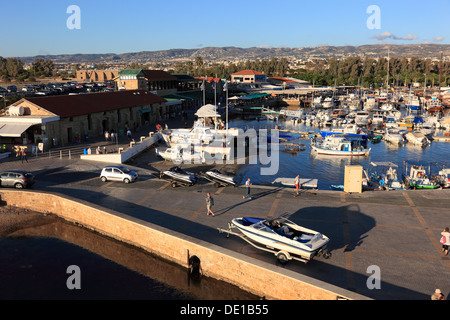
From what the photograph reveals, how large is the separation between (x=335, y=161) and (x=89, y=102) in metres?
30.2

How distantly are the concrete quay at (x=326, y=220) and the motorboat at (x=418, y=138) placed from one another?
3185cm

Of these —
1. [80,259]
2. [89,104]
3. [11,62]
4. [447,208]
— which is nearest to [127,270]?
[80,259]

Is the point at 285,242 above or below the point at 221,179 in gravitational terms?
below

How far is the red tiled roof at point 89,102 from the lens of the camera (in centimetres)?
4151

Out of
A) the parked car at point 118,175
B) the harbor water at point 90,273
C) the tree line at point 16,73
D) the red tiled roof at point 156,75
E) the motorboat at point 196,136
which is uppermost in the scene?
the tree line at point 16,73

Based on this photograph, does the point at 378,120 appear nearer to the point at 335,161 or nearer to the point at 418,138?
the point at 418,138

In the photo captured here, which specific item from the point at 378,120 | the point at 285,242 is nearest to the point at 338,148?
the point at 378,120

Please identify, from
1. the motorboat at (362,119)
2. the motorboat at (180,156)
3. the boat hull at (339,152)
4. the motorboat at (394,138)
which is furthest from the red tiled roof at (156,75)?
the motorboat at (394,138)

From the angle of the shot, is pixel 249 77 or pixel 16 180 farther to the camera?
pixel 249 77

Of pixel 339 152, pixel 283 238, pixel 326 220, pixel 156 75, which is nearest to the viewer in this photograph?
pixel 283 238

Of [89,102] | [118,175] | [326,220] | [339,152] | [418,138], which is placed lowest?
[339,152]

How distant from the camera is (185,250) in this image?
18750mm

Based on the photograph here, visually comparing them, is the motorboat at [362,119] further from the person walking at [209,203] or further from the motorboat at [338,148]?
the person walking at [209,203]

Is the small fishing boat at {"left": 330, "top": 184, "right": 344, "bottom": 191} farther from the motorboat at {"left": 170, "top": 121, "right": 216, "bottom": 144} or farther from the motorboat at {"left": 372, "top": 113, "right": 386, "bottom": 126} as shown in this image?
the motorboat at {"left": 372, "top": 113, "right": 386, "bottom": 126}
